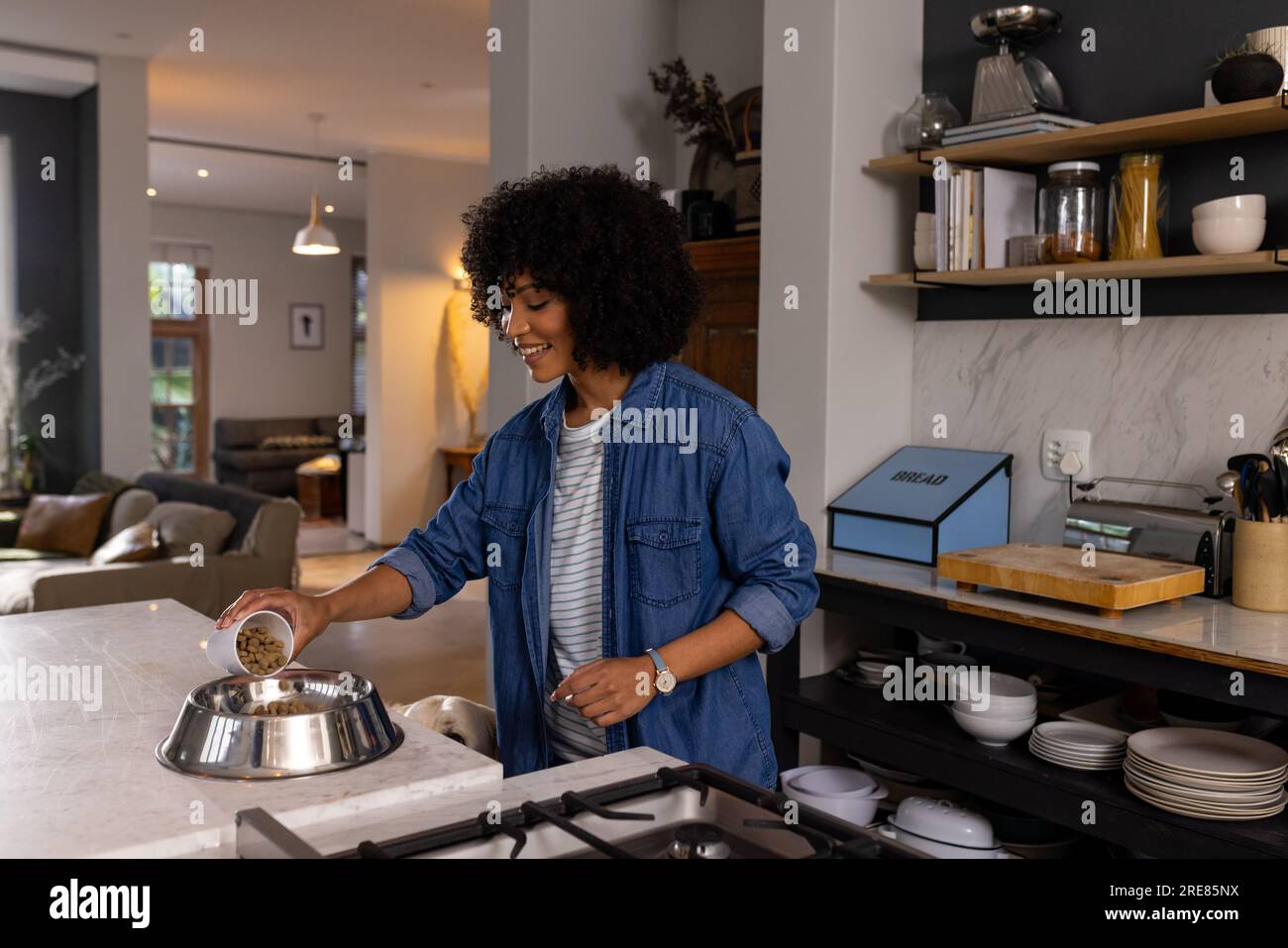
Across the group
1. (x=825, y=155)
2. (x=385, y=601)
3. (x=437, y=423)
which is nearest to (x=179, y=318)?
(x=437, y=423)

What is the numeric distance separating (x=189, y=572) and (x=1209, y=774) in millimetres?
4330

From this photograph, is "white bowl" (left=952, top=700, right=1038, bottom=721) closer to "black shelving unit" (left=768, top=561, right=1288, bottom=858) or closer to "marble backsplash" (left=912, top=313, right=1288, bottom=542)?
"black shelving unit" (left=768, top=561, right=1288, bottom=858)

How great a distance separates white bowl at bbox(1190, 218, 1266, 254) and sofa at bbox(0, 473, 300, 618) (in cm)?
416

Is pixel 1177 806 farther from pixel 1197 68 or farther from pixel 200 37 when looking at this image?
pixel 200 37

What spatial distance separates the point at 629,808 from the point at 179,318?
1259 cm

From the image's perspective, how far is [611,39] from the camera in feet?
13.1

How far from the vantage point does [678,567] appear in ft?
5.74

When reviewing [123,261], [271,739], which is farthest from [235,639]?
[123,261]

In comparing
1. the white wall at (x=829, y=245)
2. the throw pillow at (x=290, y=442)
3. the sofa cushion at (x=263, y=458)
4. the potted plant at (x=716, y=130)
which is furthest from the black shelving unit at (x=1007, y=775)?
the throw pillow at (x=290, y=442)

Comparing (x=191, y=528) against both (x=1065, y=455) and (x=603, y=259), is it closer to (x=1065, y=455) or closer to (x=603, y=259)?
(x=1065, y=455)

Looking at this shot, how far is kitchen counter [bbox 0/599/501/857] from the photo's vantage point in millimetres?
1200

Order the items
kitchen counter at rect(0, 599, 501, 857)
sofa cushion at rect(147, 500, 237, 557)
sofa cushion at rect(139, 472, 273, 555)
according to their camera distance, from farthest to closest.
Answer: sofa cushion at rect(139, 472, 273, 555), sofa cushion at rect(147, 500, 237, 557), kitchen counter at rect(0, 599, 501, 857)

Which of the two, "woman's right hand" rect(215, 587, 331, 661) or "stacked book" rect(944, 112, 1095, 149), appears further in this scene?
"stacked book" rect(944, 112, 1095, 149)

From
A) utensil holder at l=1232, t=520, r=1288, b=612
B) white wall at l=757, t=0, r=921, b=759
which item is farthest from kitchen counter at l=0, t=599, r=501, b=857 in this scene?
white wall at l=757, t=0, r=921, b=759
